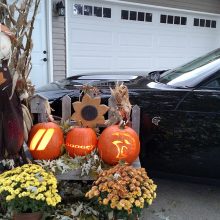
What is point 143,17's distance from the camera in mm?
8148

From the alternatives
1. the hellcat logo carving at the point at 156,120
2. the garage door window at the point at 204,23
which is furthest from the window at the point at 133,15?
the hellcat logo carving at the point at 156,120

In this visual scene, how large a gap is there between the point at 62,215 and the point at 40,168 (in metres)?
0.42

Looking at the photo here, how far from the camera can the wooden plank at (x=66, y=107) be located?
2809 millimetres

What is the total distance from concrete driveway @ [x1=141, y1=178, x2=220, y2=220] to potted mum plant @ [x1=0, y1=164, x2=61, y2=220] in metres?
1.02

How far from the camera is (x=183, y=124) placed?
110 inches

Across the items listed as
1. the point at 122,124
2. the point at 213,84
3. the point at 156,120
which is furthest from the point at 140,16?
the point at 122,124

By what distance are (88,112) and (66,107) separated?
0.26m

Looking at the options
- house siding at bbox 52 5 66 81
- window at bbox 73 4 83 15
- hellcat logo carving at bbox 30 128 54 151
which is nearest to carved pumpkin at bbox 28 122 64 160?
hellcat logo carving at bbox 30 128 54 151

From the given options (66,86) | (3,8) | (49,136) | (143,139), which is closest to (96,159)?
(49,136)

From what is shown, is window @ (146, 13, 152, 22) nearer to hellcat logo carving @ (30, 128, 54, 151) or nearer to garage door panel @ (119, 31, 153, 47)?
garage door panel @ (119, 31, 153, 47)

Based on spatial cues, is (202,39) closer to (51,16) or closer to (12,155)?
(51,16)

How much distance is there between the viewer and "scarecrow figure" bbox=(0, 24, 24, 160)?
2209 mm

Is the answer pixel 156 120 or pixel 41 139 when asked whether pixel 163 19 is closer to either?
pixel 156 120

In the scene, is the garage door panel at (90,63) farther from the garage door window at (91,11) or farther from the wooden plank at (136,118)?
the wooden plank at (136,118)
